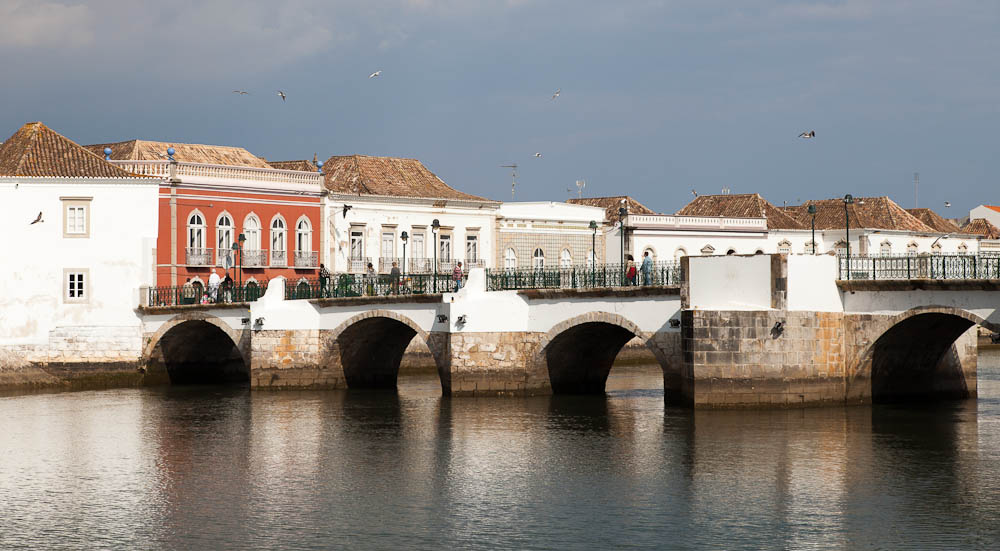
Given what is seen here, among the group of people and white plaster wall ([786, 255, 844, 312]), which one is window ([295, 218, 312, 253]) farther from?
white plaster wall ([786, 255, 844, 312])

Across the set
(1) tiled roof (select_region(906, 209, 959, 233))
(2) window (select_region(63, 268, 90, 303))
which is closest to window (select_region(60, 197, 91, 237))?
(2) window (select_region(63, 268, 90, 303))

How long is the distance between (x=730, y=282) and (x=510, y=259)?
25492 mm

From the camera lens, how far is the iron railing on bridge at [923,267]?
97.3ft

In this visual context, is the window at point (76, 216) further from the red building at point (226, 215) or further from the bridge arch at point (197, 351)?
the bridge arch at point (197, 351)

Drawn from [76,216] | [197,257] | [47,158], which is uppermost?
[47,158]

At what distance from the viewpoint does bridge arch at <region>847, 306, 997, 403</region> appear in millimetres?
30675

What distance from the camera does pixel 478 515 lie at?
21.2m

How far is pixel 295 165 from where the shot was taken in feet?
184

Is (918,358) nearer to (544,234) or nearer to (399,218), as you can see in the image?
(399,218)

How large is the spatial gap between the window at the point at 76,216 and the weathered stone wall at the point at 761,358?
2212 cm

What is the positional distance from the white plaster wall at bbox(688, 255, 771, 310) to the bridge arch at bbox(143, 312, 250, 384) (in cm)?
1620

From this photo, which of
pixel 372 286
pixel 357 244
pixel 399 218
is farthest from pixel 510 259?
pixel 372 286

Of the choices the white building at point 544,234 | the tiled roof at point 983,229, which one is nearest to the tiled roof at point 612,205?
the white building at point 544,234

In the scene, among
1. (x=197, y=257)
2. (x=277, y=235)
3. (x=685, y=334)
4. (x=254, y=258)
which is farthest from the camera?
(x=277, y=235)
